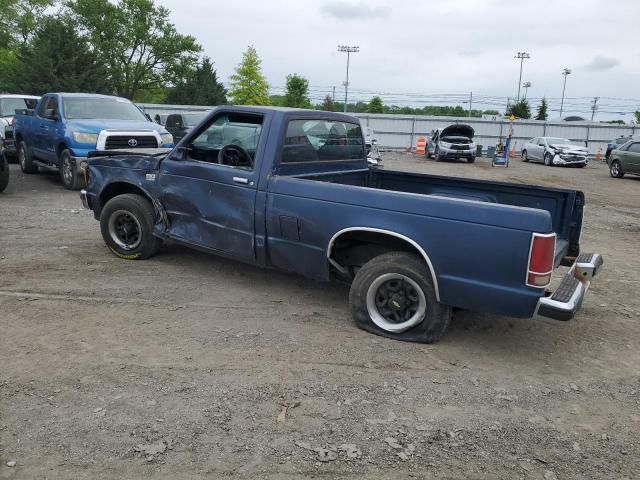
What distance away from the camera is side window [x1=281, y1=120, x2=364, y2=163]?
5062 mm

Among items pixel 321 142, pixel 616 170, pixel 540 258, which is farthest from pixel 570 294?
pixel 616 170

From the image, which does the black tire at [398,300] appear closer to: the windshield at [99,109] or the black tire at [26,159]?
the windshield at [99,109]

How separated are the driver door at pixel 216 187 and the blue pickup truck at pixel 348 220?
0.01m

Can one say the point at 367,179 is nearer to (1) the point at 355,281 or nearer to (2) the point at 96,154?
(1) the point at 355,281

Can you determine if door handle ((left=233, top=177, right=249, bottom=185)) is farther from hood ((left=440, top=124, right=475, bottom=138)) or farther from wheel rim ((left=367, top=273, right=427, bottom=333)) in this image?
hood ((left=440, top=124, right=475, bottom=138))

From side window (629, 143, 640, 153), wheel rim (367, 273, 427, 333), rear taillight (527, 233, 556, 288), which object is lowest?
wheel rim (367, 273, 427, 333)

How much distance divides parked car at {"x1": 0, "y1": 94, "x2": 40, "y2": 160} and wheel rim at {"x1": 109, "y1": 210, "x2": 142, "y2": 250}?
9925 millimetres

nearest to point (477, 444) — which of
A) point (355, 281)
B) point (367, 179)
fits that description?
point (355, 281)

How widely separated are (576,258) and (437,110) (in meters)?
86.3

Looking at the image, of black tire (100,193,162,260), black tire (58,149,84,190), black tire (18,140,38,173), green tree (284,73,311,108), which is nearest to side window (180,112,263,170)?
black tire (100,193,162,260)

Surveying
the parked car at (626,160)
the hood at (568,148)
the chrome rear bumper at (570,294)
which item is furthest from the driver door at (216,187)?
the hood at (568,148)

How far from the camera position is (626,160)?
65.2 ft

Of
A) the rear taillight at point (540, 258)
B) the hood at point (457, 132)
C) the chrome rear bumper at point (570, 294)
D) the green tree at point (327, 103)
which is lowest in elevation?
the chrome rear bumper at point (570, 294)

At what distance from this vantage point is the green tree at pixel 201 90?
1946 inches
